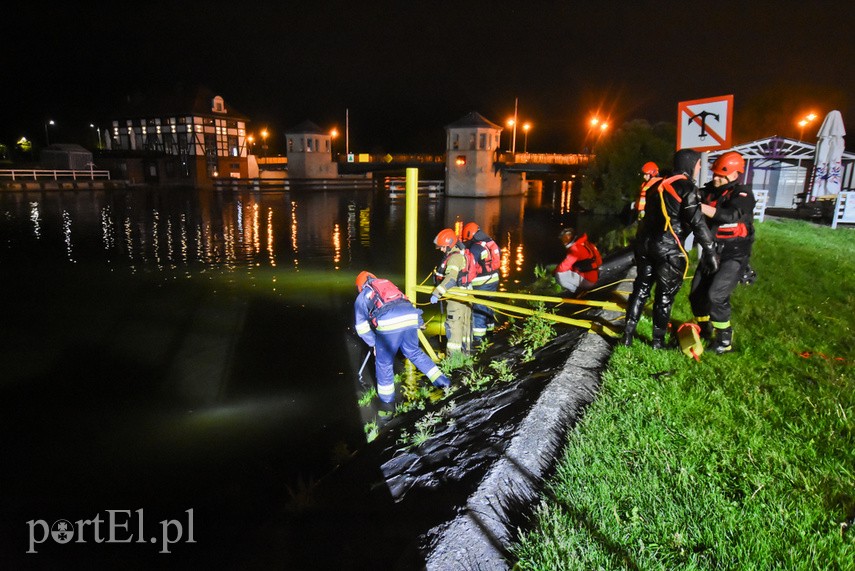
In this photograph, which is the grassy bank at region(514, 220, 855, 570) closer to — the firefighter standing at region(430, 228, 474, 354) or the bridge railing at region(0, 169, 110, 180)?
the firefighter standing at region(430, 228, 474, 354)

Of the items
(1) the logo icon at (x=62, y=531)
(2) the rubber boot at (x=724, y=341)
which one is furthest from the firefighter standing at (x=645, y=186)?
(1) the logo icon at (x=62, y=531)

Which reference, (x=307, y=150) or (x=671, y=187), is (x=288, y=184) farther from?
(x=671, y=187)

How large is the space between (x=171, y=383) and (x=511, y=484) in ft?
21.2

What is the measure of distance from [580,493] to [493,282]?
5.65 meters

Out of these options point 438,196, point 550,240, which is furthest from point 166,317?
point 438,196

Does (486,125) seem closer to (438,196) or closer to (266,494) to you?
(438,196)

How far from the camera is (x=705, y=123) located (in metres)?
6.20

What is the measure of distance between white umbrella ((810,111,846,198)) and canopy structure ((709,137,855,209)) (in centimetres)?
284

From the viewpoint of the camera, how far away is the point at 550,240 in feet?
85.8

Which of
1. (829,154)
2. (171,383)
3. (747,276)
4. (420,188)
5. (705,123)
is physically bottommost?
(171,383)

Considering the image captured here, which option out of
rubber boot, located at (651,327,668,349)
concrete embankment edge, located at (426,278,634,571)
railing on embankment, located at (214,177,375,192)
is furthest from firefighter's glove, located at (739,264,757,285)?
railing on embankment, located at (214,177,375,192)

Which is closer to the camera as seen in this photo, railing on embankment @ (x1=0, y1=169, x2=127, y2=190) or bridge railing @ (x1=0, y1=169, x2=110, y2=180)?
railing on embankment @ (x1=0, y1=169, x2=127, y2=190)

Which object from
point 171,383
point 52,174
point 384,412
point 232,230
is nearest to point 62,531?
point 171,383

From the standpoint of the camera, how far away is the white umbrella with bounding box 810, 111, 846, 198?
19469 mm
